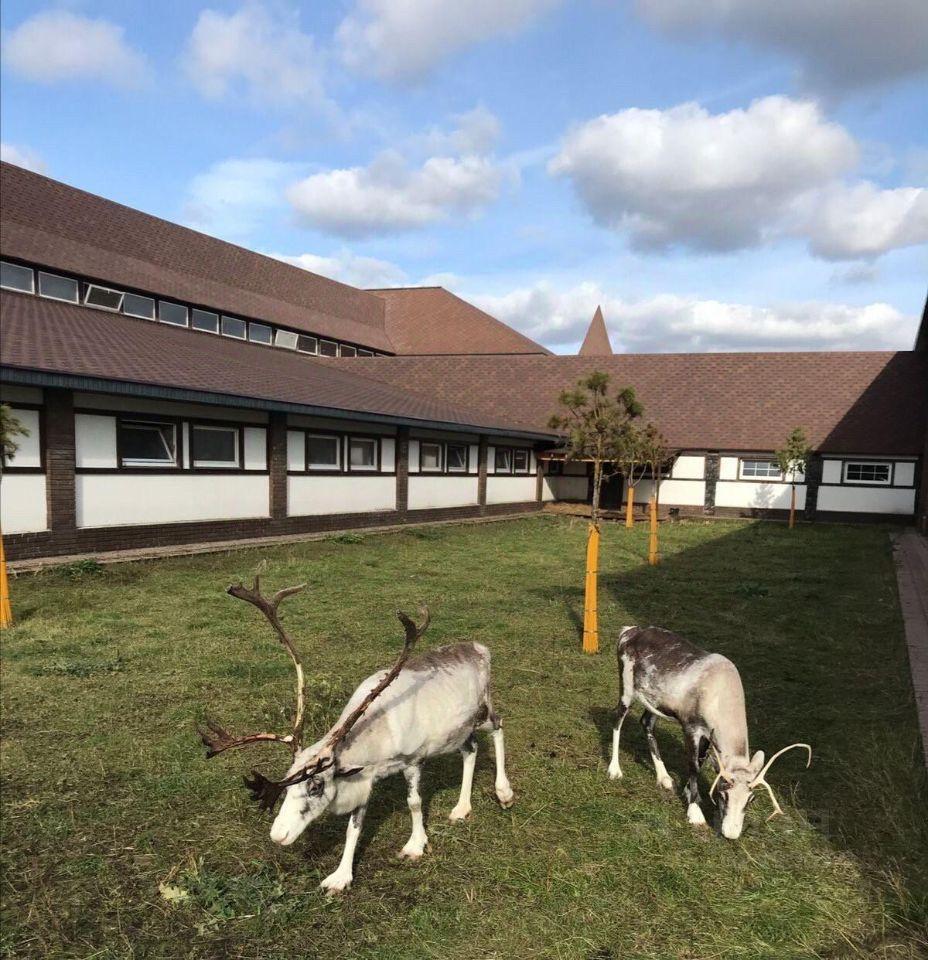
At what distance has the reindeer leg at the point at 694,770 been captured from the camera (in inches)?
163

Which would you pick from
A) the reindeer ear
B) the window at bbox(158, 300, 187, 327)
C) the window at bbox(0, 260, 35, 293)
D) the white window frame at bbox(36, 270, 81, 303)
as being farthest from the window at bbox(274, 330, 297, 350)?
the reindeer ear

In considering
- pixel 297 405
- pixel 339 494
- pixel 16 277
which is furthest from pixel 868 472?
pixel 16 277

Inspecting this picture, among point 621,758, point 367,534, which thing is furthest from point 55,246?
point 621,758

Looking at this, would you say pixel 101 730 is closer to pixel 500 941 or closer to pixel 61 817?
pixel 61 817

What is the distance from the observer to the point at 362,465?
63.6ft

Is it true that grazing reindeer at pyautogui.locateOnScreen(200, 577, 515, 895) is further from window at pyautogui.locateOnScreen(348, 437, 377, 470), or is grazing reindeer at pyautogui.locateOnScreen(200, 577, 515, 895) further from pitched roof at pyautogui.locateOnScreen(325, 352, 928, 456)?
pitched roof at pyautogui.locateOnScreen(325, 352, 928, 456)

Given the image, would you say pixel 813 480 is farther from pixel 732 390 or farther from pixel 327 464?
pixel 327 464

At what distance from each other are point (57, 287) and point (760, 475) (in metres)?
26.2

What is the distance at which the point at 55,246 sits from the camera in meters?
21.8

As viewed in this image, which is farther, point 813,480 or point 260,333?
point 260,333

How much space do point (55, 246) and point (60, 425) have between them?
1290 cm

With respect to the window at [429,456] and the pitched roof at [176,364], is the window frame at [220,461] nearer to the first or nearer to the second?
the pitched roof at [176,364]

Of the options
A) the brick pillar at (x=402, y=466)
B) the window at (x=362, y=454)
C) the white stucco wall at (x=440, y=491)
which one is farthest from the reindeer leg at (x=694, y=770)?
the white stucco wall at (x=440, y=491)

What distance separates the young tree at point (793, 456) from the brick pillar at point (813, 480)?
1.89 feet
